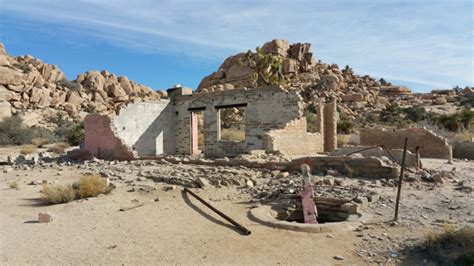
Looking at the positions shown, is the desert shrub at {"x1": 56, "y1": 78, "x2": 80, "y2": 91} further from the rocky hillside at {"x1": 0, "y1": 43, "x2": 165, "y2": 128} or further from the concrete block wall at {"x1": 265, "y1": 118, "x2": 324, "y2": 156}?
the concrete block wall at {"x1": 265, "y1": 118, "x2": 324, "y2": 156}

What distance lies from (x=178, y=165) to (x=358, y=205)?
7.91 meters

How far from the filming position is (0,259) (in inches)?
195

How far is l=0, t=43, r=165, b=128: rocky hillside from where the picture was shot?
37531mm

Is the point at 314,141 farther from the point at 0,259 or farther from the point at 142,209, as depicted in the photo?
the point at 0,259

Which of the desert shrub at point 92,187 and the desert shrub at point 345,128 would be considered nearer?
the desert shrub at point 92,187

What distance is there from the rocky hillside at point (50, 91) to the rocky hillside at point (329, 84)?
12.9 meters

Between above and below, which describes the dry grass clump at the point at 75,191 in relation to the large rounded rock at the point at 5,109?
below

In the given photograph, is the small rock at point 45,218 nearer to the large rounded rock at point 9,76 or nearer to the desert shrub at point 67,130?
the desert shrub at point 67,130

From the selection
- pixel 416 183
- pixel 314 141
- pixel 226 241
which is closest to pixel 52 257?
pixel 226 241

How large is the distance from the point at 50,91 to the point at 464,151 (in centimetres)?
4128

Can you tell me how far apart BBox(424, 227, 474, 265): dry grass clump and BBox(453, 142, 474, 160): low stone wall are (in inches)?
492

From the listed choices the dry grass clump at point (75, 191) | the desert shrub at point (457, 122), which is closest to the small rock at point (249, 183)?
the dry grass clump at point (75, 191)

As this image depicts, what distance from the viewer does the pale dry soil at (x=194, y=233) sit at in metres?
4.86

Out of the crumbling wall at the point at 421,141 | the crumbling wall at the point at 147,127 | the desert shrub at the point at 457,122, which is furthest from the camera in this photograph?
the desert shrub at the point at 457,122
